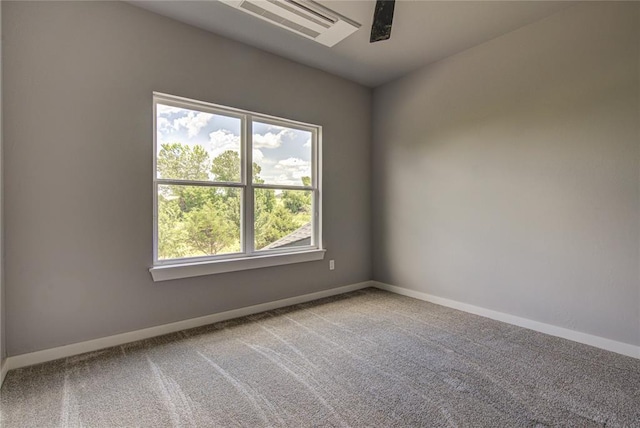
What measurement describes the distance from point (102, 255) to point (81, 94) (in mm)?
1284

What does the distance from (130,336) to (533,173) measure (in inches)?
154

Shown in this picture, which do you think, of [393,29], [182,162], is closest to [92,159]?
[182,162]

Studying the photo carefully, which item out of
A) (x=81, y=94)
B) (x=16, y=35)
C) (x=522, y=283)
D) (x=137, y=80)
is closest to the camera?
(x=16, y=35)

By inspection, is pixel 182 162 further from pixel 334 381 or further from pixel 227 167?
pixel 334 381

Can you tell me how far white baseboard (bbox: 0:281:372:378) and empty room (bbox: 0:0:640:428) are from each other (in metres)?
0.02

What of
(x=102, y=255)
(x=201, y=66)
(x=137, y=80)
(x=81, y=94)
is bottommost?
(x=102, y=255)

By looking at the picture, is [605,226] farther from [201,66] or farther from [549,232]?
[201,66]

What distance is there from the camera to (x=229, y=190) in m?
3.18

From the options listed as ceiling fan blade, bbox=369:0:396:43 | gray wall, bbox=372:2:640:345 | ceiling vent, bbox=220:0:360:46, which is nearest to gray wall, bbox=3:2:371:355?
ceiling vent, bbox=220:0:360:46

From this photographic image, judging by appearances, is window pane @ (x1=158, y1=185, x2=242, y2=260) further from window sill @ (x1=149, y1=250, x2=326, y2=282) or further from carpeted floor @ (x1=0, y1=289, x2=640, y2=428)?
carpeted floor @ (x1=0, y1=289, x2=640, y2=428)

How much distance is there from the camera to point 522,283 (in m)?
2.96

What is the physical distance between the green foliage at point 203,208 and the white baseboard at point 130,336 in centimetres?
64

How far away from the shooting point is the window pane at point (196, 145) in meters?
2.81

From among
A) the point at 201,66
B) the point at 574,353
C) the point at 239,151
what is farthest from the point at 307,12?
the point at 574,353
